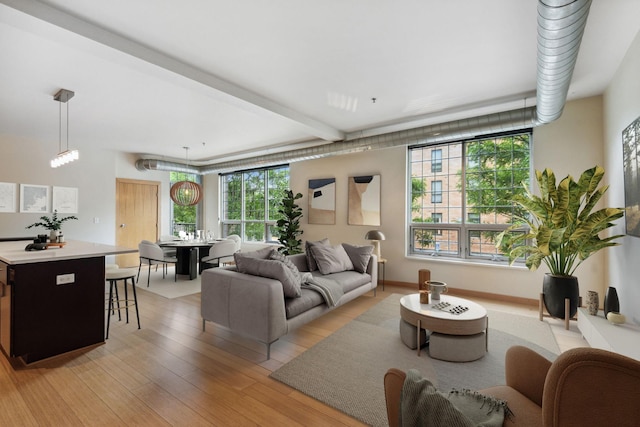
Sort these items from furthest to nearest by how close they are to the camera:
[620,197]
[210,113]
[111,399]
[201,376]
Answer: [210,113] < [620,197] < [201,376] < [111,399]

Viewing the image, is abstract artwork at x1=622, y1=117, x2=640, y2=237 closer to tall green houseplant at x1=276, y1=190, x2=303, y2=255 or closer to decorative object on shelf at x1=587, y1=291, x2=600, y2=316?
decorative object on shelf at x1=587, y1=291, x2=600, y2=316

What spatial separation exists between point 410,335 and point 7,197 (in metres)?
7.30

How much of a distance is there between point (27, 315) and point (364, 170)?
5.15m

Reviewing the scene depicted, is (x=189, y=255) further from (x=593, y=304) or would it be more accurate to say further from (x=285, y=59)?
(x=593, y=304)

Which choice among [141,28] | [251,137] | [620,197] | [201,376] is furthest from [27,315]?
[620,197]

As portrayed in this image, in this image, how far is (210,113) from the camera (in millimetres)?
4543

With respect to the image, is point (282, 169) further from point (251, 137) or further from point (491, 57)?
point (491, 57)

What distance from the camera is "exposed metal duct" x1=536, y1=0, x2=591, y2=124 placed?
5.82 ft

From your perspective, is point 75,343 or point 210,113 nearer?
point 75,343

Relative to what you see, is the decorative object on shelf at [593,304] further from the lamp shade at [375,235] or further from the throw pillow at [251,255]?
the throw pillow at [251,255]

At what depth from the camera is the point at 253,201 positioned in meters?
8.24

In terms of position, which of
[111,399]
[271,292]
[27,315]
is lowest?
[111,399]

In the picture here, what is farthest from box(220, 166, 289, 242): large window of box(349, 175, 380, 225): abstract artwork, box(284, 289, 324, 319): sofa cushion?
box(284, 289, 324, 319): sofa cushion

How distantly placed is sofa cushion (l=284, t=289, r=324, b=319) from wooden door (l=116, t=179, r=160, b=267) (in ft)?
20.0
